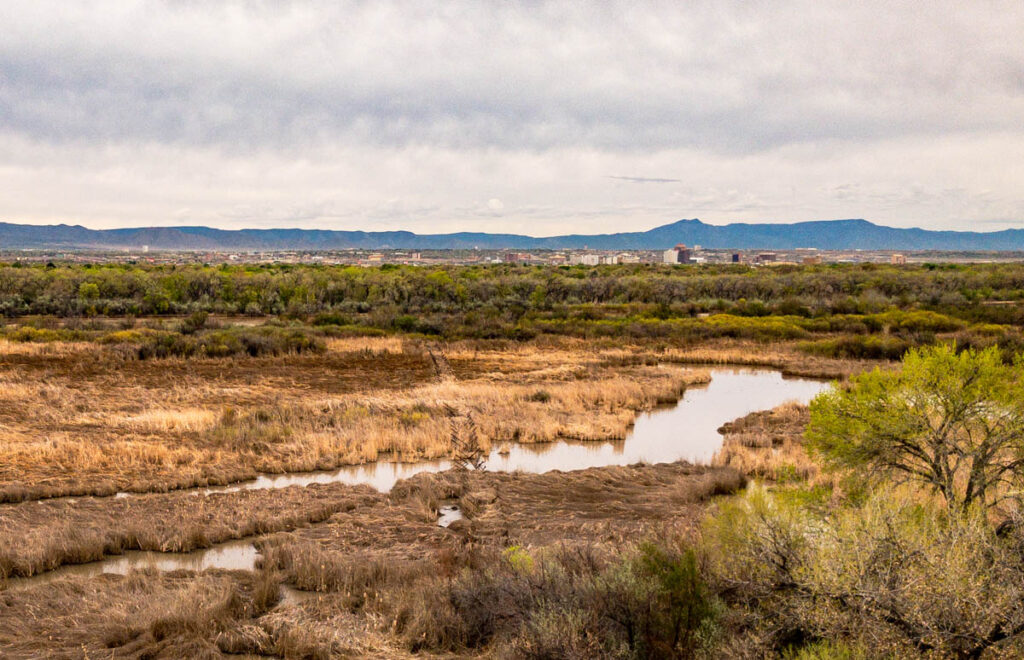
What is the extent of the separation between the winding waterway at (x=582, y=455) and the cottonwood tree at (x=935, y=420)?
6627 millimetres

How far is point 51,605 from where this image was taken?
8.28 meters

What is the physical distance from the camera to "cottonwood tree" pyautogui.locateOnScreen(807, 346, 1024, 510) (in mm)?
8797

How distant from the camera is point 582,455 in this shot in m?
17.9

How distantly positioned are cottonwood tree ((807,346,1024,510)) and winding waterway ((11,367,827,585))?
21.7 ft

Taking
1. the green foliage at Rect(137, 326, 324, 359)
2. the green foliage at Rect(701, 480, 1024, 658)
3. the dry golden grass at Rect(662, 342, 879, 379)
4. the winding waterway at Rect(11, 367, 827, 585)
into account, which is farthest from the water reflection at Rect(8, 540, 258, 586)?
the dry golden grass at Rect(662, 342, 879, 379)

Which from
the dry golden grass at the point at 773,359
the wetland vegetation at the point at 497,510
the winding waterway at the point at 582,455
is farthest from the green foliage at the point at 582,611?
the dry golden grass at the point at 773,359

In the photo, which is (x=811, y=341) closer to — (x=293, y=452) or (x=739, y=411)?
(x=739, y=411)

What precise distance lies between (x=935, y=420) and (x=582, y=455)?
30.5ft

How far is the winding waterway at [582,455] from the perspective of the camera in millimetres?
10445

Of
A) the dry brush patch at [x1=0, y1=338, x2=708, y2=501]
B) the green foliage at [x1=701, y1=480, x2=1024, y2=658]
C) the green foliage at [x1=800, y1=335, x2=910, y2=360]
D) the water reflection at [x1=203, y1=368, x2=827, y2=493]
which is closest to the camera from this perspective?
the green foliage at [x1=701, y1=480, x2=1024, y2=658]

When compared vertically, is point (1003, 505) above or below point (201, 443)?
above

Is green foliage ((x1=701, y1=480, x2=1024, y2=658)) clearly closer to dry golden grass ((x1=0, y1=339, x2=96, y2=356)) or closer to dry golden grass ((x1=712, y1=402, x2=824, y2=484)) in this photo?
dry golden grass ((x1=712, y1=402, x2=824, y2=484))

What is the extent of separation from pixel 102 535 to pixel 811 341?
34531 millimetres

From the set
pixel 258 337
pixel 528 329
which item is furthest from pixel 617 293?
pixel 258 337
